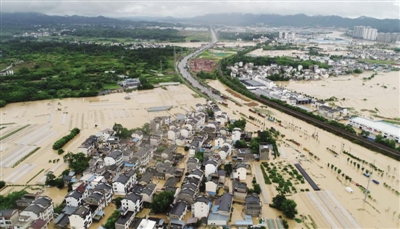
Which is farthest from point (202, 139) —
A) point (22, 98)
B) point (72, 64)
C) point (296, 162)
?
point (72, 64)

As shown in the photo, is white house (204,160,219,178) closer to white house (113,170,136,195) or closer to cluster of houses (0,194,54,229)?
white house (113,170,136,195)

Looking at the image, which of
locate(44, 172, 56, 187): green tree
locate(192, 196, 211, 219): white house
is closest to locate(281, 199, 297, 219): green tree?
locate(192, 196, 211, 219): white house

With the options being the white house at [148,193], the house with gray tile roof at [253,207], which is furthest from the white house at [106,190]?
the house with gray tile roof at [253,207]

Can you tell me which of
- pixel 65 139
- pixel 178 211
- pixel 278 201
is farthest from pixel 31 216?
pixel 278 201

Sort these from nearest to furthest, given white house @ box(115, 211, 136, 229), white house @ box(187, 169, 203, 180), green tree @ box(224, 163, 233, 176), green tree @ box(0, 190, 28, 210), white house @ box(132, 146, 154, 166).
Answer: white house @ box(115, 211, 136, 229)
green tree @ box(0, 190, 28, 210)
white house @ box(187, 169, 203, 180)
green tree @ box(224, 163, 233, 176)
white house @ box(132, 146, 154, 166)

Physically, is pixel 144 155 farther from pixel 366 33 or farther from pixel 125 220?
pixel 366 33

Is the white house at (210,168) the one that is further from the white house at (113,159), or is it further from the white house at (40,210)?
the white house at (40,210)

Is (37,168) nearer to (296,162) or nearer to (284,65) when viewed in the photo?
(296,162)
